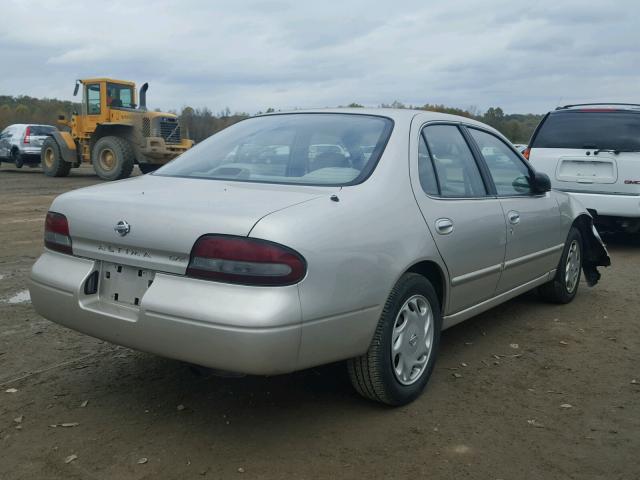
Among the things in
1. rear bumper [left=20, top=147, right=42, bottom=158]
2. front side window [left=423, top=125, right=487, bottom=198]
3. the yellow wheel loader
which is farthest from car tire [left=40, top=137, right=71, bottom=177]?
front side window [left=423, top=125, right=487, bottom=198]

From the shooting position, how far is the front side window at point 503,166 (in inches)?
171

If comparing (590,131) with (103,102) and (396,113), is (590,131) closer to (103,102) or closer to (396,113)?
(396,113)

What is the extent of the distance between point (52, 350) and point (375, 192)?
2378 millimetres

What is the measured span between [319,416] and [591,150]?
19.7ft

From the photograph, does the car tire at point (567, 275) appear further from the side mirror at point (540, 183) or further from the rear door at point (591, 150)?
the rear door at point (591, 150)

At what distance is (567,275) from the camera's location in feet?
17.8

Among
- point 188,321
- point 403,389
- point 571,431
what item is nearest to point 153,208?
point 188,321

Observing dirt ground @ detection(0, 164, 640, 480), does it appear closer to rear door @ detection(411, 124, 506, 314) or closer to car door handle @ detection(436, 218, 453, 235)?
rear door @ detection(411, 124, 506, 314)

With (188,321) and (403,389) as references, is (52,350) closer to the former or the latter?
(188,321)

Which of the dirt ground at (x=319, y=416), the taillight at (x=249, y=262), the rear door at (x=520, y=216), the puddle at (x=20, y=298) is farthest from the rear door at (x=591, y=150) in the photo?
the taillight at (x=249, y=262)

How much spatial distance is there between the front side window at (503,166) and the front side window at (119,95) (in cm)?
1500

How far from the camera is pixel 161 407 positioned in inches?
129

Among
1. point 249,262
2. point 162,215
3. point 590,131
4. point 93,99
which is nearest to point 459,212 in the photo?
point 249,262

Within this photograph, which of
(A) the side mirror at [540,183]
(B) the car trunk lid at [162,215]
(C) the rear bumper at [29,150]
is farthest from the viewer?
(C) the rear bumper at [29,150]
